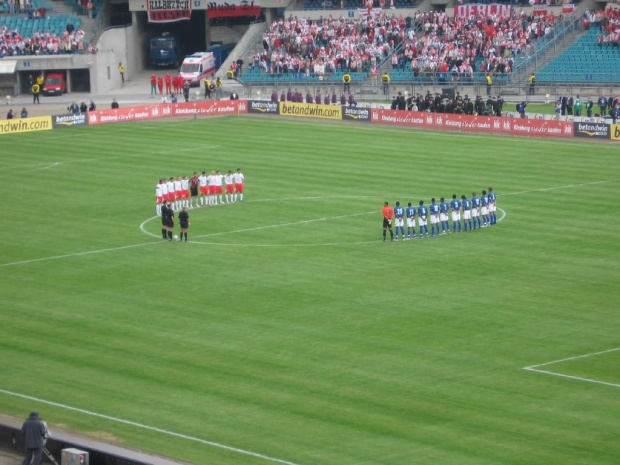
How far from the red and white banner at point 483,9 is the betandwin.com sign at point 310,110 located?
63.8ft

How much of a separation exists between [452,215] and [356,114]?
112 ft

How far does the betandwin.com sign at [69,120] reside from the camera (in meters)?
80.9

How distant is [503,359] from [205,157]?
122 feet

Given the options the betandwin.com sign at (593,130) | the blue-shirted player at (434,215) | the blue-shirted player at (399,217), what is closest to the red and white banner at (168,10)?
the betandwin.com sign at (593,130)

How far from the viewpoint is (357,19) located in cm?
10144

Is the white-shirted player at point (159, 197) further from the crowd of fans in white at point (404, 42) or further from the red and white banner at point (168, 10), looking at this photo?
the red and white banner at point (168, 10)

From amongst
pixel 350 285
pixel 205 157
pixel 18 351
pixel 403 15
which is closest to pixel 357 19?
pixel 403 15

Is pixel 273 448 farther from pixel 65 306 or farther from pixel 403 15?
pixel 403 15

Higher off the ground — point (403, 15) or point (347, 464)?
point (403, 15)

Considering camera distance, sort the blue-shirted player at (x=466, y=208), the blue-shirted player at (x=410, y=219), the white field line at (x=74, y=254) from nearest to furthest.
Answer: the white field line at (x=74, y=254) < the blue-shirted player at (x=410, y=219) < the blue-shirted player at (x=466, y=208)

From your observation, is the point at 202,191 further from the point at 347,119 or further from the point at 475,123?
the point at 347,119

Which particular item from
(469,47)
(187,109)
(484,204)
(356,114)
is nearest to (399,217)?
(484,204)

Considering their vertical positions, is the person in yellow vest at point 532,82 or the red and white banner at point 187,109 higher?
the person in yellow vest at point 532,82

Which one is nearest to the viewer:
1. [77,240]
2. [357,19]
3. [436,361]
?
[436,361]
